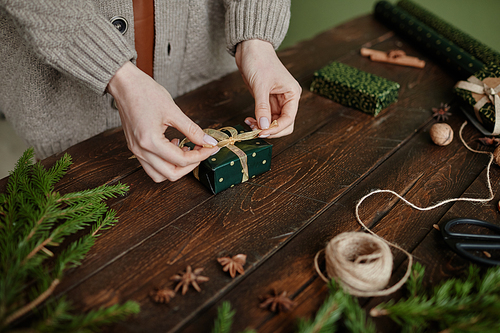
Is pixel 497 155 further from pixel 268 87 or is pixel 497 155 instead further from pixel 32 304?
pixel 32 304

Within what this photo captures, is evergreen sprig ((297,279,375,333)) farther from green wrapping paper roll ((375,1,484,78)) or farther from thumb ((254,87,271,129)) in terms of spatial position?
green wrapping paper roll ((375,1,484,78))

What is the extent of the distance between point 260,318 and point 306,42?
4.69 feet

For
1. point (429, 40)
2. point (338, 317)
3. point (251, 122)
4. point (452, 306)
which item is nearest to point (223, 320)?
point (338, 317)

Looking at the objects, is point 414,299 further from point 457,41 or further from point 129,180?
point 457,41

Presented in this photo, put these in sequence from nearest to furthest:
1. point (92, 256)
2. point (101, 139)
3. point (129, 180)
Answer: point (92, 256)
point (129, 180)
point (101, 139)

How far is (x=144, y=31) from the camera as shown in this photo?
1143 mm

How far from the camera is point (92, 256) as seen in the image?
77 cm

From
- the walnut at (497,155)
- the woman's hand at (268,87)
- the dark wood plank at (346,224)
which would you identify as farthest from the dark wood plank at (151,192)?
the walnut at (497,155)

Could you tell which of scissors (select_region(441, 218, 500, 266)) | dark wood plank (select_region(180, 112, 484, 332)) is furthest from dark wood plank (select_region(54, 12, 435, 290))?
scissors (select_region(441, 218, 500, 266))

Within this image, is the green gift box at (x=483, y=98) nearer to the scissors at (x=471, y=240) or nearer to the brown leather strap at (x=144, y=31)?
the scissors at (x=471, y=240)

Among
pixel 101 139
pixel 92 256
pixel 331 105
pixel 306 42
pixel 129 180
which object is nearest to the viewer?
Answer: pixel 92 256

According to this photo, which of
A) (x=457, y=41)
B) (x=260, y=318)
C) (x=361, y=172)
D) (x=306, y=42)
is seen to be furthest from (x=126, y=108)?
(x=457, y=41)

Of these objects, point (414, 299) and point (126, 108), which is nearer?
point (414, 299)

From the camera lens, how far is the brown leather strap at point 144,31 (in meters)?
1.09
